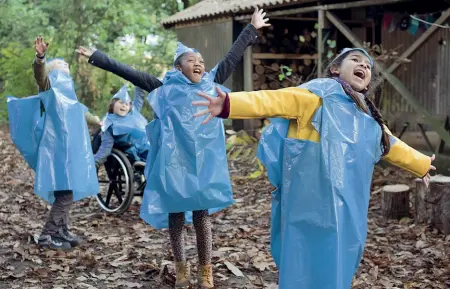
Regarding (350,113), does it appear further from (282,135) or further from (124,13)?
(124,13)

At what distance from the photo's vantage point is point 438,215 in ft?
20.7

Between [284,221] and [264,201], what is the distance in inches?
192

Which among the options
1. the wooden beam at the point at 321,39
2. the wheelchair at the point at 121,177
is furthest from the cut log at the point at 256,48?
the wheelchair at the point at 121,177

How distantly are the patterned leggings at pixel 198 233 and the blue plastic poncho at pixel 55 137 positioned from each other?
1590 millimetres

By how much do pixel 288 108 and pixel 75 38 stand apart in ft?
45.5

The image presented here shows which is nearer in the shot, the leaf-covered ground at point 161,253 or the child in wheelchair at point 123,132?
the leaf-covered ground at point 161,253

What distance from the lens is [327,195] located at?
3.13m

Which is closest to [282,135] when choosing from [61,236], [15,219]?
[61,236]

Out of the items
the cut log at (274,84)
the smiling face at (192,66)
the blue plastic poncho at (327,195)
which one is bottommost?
the blue plastic poncho at (327,195)

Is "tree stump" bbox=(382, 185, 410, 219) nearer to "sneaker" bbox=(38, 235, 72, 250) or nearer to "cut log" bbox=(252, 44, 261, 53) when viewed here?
"sneaker" bbox=(38, 235, 72, 250)

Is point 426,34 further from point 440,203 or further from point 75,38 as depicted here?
point 75,38

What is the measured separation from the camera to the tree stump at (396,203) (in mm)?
6828

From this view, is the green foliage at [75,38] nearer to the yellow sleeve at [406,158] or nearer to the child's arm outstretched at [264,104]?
the yellow sleeve at [406,158]

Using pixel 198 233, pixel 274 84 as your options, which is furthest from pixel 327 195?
pixel 274 84
